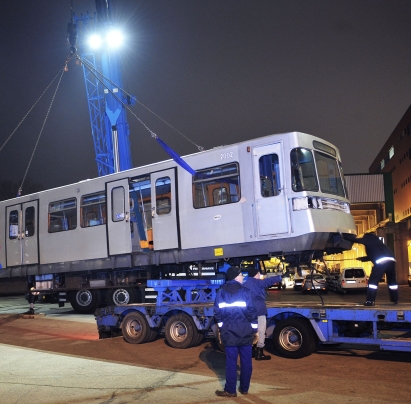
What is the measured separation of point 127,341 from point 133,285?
3.41 metres

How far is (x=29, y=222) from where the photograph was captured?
677 inches

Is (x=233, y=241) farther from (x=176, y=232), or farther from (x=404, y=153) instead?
(x=404, y=153)

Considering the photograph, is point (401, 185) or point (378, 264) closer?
point (378, 264)

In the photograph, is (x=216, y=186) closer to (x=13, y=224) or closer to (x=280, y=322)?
(x=280, y=322)

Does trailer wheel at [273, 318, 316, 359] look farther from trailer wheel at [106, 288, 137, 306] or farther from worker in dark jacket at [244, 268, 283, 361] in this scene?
trailer wheel at [106, 288, 137, 306]

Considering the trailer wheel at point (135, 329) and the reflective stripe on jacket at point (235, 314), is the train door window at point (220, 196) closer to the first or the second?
the trailer wheel at point (135, 329)

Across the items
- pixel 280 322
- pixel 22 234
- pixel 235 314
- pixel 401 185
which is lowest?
pixel 280 322

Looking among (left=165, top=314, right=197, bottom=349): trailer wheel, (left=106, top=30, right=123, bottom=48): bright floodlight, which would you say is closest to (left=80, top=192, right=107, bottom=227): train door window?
(left=165, top=314, right=197, bottom=349): trailer wheel

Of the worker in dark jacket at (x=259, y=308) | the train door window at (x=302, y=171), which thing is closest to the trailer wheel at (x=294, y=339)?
the worker in dark jacket at (x=259, y=308)

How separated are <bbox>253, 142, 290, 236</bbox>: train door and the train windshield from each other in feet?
0.92

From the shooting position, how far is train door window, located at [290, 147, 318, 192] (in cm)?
1095

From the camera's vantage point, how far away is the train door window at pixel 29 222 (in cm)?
1704

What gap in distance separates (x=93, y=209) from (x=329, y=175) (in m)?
6.75

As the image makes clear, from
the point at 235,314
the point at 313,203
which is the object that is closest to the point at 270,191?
the point at 313,203
